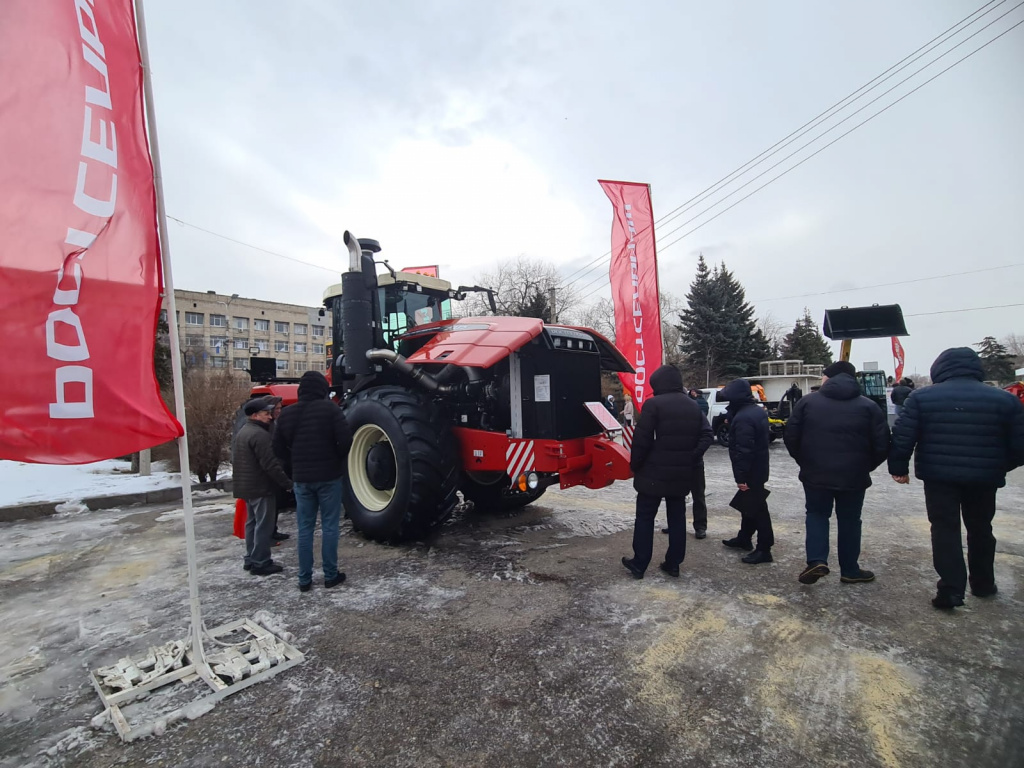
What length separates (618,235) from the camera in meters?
9.59

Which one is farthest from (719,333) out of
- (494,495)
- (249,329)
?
(249,329)

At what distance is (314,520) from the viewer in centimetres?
400

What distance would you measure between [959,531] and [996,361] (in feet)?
171

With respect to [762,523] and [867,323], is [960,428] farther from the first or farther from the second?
[867,323]

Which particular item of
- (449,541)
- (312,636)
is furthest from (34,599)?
(449,541)

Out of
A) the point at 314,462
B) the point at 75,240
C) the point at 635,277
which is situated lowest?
the point at 314,462

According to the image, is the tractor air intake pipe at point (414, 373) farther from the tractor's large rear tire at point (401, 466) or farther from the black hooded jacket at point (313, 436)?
the black hooded jacket at point (313, 436)

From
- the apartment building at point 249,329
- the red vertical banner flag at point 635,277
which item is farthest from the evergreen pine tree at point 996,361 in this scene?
the apartment building at point 249,329

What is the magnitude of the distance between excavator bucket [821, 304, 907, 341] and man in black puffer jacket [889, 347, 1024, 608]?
196 cm

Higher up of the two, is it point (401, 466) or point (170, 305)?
point (170, 305)

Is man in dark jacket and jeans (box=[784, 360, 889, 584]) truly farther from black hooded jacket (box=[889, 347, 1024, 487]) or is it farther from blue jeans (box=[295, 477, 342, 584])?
blue jeans (box=[295, 477, 342, 584])

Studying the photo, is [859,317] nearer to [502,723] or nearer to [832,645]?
[832,645]

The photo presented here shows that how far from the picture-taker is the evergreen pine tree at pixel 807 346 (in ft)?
132

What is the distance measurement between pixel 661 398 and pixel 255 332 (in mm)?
67078
